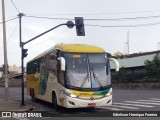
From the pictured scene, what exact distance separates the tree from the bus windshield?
3353 cm

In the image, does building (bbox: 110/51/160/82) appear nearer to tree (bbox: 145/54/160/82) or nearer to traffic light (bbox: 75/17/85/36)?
tree (bbox: 145/54/160/82)

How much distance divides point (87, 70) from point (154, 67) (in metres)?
34.4

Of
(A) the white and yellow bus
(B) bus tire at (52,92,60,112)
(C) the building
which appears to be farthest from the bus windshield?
(C) the building

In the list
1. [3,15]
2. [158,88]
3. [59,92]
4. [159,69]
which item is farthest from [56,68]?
[159,69]

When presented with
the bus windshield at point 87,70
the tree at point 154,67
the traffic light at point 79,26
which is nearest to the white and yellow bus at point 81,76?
the bus windshield at point 87,70

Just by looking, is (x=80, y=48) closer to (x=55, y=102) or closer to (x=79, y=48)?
(x=79, y=48)

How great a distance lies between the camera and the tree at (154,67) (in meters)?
52.5

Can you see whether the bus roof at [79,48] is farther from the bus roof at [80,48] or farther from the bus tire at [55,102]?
the bus tire at [55,102]

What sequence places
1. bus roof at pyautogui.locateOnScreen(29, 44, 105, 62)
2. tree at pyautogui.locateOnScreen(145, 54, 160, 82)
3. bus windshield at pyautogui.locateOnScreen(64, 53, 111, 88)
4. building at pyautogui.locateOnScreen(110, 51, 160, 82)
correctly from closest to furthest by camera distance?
bus windshield at pyautogui.locateOnScreen(64, 53, 111, 88), bus roof at pyautogui.locateOnScreen(29, 44, 105, 62), tree at pyautogui.locateOnScreen(145, 54, 160, 82), building at pyautogui.locateOnScreen(110, 51, 160, 82)

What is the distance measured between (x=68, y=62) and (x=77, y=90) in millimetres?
1536

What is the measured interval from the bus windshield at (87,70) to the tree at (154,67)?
33.5 meters

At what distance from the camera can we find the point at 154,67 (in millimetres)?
52250

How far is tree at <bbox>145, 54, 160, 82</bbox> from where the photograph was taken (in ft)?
172

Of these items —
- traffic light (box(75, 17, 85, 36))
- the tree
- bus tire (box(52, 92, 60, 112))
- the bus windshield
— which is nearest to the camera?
the bus windshield
